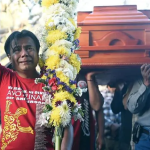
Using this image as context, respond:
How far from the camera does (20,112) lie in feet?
6.28

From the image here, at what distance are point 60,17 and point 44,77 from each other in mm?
472

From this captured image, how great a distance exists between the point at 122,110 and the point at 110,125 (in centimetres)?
17

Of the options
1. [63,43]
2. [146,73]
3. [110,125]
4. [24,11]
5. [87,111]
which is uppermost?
[24,11]

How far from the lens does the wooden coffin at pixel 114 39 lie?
2.46 m

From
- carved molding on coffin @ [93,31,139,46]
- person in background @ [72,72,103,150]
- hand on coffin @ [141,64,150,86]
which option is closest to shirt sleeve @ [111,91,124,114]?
person in background @ [72,72,103,150]

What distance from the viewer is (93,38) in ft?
8.19

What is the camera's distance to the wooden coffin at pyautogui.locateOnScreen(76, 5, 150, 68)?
8.06ft

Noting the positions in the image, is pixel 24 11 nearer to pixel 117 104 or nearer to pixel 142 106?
pixel 117 104

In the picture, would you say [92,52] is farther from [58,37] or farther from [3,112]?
[3,112]

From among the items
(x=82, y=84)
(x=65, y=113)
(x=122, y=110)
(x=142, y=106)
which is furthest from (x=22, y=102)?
(x=142, y=106)

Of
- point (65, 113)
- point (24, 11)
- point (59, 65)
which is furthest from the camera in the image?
point (24, 11)

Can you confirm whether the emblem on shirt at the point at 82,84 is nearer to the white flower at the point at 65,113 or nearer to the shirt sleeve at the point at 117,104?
the shirt sleeve at the point at 117,104

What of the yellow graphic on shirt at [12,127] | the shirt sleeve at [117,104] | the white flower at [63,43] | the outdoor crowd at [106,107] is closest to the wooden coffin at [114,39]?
the outdoor crowd at [106,107]

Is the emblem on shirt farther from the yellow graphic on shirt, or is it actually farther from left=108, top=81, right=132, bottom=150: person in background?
the yellow graphic on shirt
